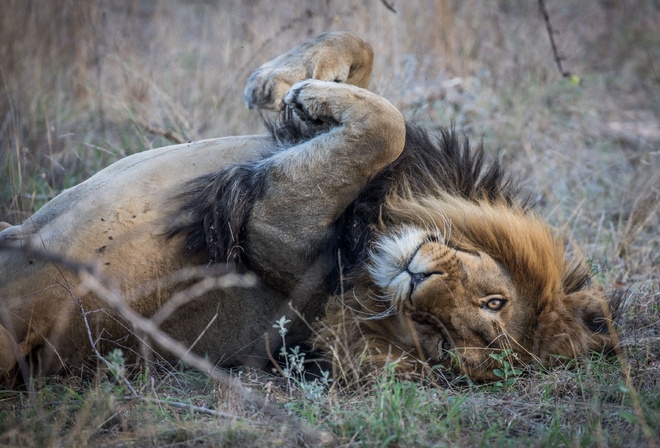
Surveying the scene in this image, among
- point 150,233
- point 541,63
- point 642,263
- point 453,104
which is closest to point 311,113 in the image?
point 150,233

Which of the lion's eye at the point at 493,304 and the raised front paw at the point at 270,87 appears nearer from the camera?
the lion's eye at the point at 493,304

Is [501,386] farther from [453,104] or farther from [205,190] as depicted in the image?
[453,104]


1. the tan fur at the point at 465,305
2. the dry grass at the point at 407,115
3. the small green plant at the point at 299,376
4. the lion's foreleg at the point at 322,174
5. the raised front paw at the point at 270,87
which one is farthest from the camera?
the raised front paw at the point at 270,87

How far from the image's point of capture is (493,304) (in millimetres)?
2609

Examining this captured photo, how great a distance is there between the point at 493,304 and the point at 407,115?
2617 mm

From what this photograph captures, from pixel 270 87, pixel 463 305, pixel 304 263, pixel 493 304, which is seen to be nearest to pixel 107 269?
pixel 304 263

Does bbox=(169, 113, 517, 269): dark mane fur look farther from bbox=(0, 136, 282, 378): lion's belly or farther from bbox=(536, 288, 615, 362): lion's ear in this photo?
bbox=(536, 288, 615, 362): lion's ear

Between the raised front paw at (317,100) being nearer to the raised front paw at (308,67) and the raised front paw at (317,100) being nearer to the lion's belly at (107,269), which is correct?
the raised front paw at (308,67)

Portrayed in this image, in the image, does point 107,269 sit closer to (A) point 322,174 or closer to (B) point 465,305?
(A) point 322,174

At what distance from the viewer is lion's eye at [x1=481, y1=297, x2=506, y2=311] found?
2607mm

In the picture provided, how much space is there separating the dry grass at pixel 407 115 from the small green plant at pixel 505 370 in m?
0.04

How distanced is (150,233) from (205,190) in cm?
26

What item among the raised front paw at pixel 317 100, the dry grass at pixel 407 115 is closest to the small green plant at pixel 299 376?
the dry grass at pixel 407 115

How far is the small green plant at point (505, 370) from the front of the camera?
258cm
